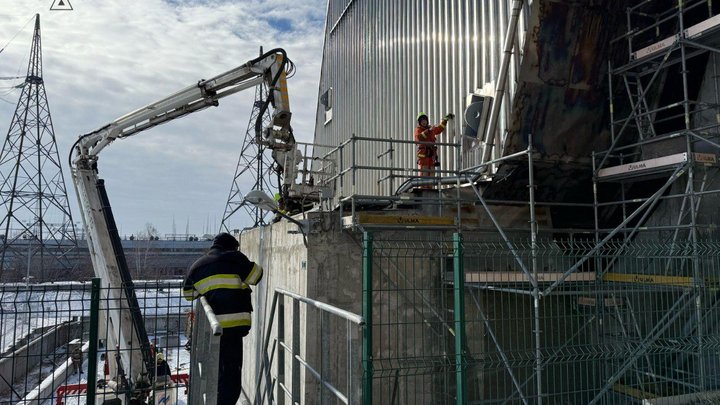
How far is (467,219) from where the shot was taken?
8.30 meters

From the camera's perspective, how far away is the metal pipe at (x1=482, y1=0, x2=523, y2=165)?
7.74 meters

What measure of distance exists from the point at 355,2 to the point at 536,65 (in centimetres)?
933

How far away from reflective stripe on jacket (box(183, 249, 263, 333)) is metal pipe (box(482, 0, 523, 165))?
4522mm

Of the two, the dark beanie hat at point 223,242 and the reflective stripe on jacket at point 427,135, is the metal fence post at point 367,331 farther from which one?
the reflective stripe on jacket at point 427,135

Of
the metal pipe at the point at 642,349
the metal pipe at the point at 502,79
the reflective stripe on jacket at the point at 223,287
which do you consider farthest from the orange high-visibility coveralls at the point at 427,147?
the metal pipe at the point at 642,349

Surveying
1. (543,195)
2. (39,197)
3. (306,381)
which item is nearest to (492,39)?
(543,195)

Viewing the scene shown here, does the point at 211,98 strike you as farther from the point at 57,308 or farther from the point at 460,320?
the point at 460,320

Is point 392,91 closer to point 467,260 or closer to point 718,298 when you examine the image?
point 467,260

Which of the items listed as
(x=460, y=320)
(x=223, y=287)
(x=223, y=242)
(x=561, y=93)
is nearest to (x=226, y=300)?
(x=223, y=287)

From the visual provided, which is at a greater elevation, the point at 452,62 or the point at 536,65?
the point at 452,62

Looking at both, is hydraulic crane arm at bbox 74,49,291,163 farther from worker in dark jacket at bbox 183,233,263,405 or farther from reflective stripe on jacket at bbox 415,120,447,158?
worker in dark jacket at bbox 183,233,263,405

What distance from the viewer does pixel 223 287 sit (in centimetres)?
611

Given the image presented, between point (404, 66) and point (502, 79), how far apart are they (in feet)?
14.2

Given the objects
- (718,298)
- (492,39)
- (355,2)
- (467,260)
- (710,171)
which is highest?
(355,2)
